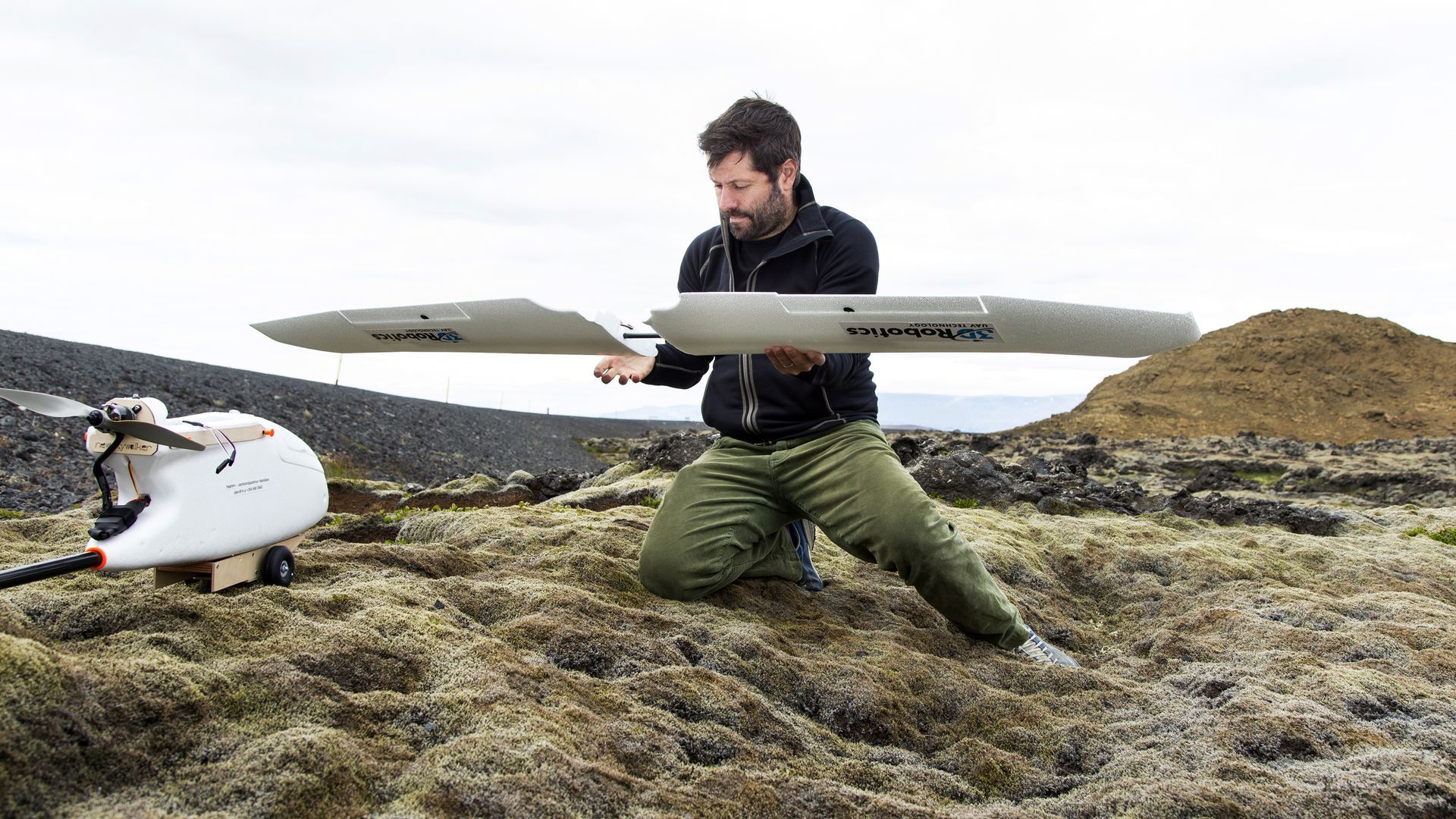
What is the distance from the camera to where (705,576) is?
4055 mm

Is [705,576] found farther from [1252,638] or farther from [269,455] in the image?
[1252,638]

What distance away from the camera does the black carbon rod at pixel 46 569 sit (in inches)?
105

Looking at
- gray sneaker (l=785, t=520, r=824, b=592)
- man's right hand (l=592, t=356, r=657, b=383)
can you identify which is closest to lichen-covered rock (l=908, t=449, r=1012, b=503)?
gray sneaker (l=785, t=520, r=824, b=592)

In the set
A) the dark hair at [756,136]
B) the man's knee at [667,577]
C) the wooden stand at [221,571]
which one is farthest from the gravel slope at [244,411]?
the dark hair at [756,136]

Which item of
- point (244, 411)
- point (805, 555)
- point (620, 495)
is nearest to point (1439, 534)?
point (805, 555)

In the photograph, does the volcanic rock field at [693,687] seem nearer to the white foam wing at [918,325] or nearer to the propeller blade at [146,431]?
the propeller blade at [146,431]

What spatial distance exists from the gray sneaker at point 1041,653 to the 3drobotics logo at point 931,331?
4.48ft

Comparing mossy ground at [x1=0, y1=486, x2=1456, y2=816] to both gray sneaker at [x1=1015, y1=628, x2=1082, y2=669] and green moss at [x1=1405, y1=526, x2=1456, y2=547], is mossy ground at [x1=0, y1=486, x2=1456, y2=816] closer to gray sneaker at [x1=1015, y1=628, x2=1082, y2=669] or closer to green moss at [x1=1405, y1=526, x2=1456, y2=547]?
gray sneaker at [x1=1015, y1=628, x2=1082, y2=669]

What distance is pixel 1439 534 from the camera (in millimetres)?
7668

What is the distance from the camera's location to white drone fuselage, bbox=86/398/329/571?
3.13m

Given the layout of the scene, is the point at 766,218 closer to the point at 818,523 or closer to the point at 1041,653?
the point at 818,523

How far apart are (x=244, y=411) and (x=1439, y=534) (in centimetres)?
1455

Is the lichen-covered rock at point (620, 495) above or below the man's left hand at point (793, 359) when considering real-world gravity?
below

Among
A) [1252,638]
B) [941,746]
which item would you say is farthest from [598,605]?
[1252,638]
